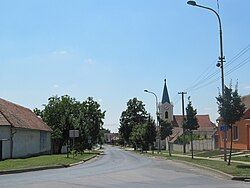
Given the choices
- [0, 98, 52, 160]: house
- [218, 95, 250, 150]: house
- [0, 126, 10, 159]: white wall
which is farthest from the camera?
[218, 95, 250, 150]: house

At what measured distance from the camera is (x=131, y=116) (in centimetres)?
13162

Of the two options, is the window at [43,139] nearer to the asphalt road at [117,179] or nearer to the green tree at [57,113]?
the green tree at [57,113]

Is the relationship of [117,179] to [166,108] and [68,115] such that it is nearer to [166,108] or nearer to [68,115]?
[68,115]

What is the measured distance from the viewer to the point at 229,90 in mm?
29469

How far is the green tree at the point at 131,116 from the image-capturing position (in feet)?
431

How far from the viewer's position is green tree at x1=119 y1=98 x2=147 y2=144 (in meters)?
131

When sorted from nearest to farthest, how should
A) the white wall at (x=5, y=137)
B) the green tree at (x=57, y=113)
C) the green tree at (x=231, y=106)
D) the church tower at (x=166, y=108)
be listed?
the green tree at (x=231, y=106)
the white wall at (x=5, y=137)
the green tree at (x=57, y=113)
the church tower at (x=166, y=108)

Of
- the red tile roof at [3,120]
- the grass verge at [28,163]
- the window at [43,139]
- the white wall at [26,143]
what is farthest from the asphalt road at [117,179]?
the window at [43,139]

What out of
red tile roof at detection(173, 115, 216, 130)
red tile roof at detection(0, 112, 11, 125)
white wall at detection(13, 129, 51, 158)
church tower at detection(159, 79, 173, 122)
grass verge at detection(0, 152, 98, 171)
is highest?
church tower at detection(159, 79, 173, 122)

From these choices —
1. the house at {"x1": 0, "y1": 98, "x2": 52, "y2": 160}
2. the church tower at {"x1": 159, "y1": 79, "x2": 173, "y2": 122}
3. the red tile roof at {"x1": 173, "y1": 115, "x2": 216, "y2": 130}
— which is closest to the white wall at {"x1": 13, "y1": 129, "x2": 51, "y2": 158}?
the house at {"x1": 0, "y1": 98, "x2": 52, "y2": 160}

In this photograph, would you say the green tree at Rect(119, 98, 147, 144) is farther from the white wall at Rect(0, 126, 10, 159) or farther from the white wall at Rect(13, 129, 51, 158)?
the white wall at Rect(0, 126, 10, 159)

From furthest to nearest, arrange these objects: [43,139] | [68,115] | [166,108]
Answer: [166,108], [43,139], [68,115]

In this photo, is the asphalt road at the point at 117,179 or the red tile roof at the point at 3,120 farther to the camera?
the red tile roof at the point at 3,120

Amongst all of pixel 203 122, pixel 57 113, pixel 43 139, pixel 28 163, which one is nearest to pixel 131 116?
pixel 203 122
